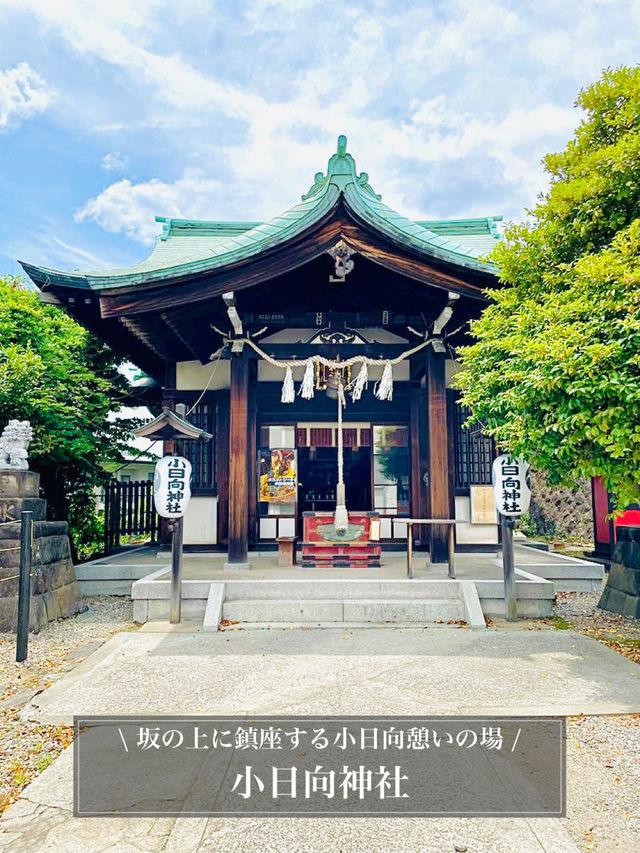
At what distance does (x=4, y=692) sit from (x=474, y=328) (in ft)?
21.1

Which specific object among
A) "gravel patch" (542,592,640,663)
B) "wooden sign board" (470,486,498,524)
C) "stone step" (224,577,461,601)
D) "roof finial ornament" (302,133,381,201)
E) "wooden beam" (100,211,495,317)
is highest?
"roof finial ornament" (302,133,381,201)

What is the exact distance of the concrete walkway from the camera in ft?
8.91

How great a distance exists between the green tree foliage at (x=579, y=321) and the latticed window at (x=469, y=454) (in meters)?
4.35

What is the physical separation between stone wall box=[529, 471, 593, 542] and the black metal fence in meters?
12.6

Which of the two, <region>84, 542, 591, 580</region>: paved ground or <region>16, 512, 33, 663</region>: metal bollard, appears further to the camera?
<region>84, 542, 591, 580</region>: paved ground

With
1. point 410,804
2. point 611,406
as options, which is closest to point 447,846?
point 410,804

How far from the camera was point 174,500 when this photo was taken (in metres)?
7.04

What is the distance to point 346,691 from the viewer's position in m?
4.53

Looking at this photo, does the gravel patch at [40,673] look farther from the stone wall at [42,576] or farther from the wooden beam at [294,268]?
the wooden beam at [294,268]

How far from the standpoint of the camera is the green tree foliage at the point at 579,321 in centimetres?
436

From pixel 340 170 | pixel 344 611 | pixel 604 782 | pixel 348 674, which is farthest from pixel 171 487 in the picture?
pixel 340 170

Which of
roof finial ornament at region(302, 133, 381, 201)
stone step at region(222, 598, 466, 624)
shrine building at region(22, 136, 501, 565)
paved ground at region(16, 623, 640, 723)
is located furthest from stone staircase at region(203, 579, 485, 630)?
roof finial ornament at region(302, 133, 381, 201)

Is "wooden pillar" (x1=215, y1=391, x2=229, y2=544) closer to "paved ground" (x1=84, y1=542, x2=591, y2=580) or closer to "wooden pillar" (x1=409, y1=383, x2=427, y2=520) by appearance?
"paved ground" (x1=84, y1=542, x2=591, y2=580)

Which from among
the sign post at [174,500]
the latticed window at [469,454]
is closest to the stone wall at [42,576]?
the sign post at [174,500]
